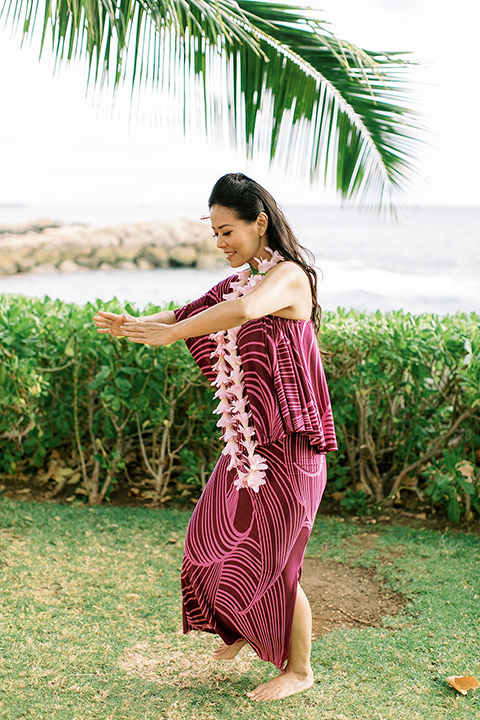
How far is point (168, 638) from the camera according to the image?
309cm

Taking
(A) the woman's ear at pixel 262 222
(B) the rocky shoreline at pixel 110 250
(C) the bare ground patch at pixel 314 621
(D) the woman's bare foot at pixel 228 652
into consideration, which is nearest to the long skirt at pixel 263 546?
(D) the woman's bare foot at pixel 228 652

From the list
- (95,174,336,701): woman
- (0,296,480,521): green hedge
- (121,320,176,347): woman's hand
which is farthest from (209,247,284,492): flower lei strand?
(0,296,480,521): green hedge

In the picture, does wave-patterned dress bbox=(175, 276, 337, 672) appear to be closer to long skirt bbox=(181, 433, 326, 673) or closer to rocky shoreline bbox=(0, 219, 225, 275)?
long skirt bbox=(181, 433, 326, 673)

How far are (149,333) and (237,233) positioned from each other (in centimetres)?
49

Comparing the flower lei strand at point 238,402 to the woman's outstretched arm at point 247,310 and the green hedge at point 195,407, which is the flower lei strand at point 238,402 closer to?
the woman's outstretched arm at point 247,310

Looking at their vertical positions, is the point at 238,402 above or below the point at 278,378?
below

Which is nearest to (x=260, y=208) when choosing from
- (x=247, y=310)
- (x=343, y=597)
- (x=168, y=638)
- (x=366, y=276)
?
(x=247, y=310)

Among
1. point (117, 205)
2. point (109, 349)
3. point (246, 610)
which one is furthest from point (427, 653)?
point (117, 205)

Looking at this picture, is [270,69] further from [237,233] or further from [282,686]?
[282,686]

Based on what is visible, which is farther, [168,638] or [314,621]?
[314,621]

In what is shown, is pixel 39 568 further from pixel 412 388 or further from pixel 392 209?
pixel 392 209

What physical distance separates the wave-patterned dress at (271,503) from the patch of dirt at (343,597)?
2.33 ft

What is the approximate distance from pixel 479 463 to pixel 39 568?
2822 mm

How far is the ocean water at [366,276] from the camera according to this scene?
87.9 ft
